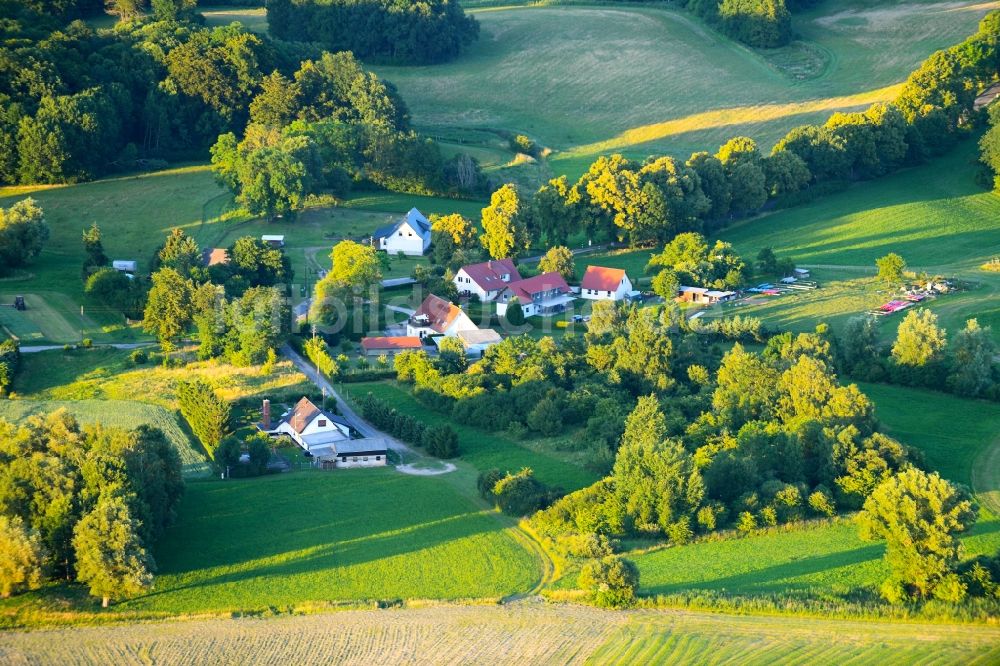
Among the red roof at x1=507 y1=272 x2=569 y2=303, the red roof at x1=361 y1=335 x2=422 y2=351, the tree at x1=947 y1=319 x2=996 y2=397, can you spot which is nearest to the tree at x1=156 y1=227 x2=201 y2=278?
the red roof at x1=361 y1=335 x2=422 y2=351

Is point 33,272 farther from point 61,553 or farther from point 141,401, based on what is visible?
point 61,553

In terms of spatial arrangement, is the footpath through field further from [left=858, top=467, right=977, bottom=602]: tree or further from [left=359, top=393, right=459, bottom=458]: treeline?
[left=858, top=467, right=977, bottom=602]: tree

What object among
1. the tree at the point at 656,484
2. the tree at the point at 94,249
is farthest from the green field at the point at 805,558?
the tree at the point at 94,249

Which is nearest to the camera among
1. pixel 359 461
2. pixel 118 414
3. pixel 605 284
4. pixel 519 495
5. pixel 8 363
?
pixel 519 495

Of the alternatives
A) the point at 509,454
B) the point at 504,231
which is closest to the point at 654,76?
the point at 504,231

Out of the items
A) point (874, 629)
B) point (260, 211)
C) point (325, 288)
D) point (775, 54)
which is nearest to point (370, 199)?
point (260, 211)

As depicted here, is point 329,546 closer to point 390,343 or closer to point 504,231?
point 390,343
